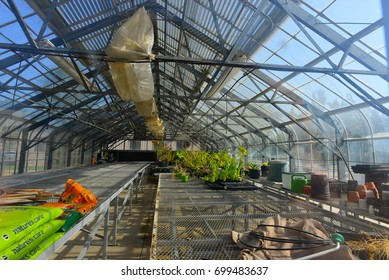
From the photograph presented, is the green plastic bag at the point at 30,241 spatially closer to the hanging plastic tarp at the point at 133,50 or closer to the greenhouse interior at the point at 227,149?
the greenhouse interior at the point at 227,149

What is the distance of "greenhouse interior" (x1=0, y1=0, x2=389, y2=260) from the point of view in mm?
1095

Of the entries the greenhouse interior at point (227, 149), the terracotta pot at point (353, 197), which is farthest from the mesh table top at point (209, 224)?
the terracotta pot at point (353, 197)

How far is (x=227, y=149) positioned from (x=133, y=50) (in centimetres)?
294

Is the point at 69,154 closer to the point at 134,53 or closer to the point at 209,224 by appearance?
the point at 134,53

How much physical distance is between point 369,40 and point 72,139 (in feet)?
43.8

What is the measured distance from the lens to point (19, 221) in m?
0.91

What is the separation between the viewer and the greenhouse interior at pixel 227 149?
1.09 metres

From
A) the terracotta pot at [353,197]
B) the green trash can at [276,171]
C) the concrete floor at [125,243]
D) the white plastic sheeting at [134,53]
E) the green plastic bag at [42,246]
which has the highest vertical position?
the white plastic sheeting at [134,53]

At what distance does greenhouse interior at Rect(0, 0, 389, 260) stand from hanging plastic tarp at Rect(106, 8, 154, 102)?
14mm

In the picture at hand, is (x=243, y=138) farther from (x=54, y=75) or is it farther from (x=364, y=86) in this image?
(x=54, y=75)

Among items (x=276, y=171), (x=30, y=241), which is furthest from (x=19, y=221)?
(x=276, y=171)

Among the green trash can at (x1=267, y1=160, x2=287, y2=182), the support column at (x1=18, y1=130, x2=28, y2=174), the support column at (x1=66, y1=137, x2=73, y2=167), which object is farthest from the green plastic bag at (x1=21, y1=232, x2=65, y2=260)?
the support column at (x1=66, y1=137, x2=73, y2=167)

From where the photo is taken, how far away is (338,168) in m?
4.81

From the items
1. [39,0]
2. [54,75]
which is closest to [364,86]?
[39,0]
